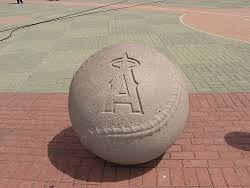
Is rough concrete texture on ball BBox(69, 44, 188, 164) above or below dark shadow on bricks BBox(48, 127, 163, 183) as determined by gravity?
above

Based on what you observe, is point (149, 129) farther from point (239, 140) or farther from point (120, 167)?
point (239, 140)

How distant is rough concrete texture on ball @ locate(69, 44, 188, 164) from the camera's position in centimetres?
450

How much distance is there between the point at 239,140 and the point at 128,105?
2.63 meters

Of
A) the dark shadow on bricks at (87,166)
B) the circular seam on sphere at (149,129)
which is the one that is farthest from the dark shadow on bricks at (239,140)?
the circular seam on sphere at (149,129)

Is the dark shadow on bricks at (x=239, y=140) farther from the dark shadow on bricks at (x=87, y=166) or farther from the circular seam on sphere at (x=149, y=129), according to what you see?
the circular seam on sphere at (x=149, y=129)

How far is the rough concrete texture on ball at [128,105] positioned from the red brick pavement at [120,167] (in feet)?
1.47

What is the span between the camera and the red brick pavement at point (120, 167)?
195 inches

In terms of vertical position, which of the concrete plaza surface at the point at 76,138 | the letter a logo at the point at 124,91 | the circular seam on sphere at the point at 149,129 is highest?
the letter a logo at the point at 124,91

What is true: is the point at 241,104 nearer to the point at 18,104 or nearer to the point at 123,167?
the point at 123,167

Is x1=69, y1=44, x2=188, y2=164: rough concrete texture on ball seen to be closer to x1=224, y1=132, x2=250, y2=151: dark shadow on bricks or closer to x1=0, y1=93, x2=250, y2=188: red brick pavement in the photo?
x1=0, y1=93, x2=250, y2=188: red brick pavement

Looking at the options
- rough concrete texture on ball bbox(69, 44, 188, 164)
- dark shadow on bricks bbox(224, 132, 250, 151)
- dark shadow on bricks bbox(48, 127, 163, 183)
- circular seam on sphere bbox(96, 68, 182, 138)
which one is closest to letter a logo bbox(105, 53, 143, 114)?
rough concrete texture on ball bbox(69, 44, 188, 164)

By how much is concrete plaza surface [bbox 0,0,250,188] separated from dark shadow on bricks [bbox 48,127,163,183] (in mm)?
16

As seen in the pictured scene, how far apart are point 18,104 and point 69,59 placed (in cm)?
405

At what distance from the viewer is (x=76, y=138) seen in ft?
20.1
